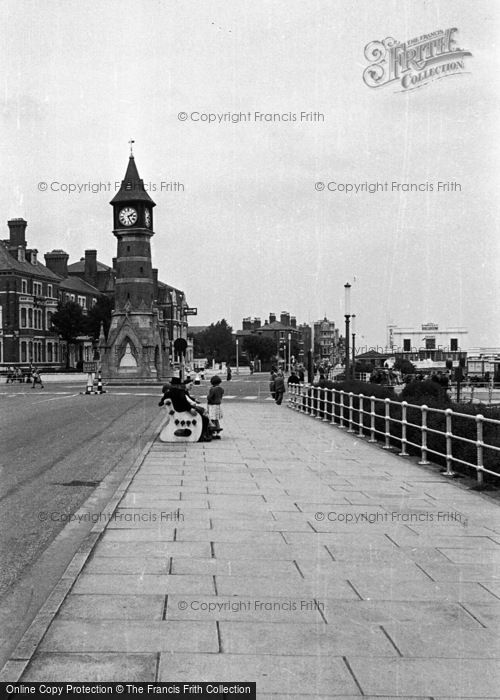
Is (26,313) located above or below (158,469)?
above

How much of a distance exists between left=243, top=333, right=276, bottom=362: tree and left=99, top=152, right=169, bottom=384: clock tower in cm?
7903

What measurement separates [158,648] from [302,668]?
89 centimetres

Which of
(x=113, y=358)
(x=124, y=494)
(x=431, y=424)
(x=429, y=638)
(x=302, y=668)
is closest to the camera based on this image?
(x=302, y=668)

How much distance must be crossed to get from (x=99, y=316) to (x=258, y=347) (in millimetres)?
56391

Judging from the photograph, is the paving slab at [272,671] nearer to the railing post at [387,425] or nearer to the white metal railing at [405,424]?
the white metal railing at [405,424]

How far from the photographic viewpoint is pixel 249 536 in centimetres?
820

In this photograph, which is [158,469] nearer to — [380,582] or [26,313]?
[380,582]

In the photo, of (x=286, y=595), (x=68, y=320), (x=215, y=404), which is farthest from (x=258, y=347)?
(x=286, y=595)

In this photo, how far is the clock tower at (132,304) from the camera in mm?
74250

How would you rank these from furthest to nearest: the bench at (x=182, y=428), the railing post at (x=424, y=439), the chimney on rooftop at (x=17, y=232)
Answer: the chimney on rooftop at (x=17, y=232)
the bench at (x=182, y=428)
the railing post at (x=424, y=439)

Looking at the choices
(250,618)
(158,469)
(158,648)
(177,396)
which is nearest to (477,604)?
(250,618)

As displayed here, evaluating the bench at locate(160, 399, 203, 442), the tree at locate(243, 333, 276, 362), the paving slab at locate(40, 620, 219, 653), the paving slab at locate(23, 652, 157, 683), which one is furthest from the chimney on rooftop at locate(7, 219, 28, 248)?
the paving slab at locate(23, 652, 157, 683)

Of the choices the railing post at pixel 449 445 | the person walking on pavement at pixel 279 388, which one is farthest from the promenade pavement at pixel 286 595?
the person walking on pavement at pixel 279 388

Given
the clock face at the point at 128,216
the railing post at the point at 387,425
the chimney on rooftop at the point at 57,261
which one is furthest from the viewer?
the chimney on rooftop at the point at 57,261
